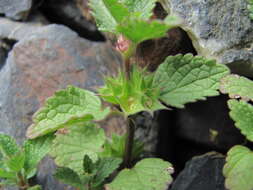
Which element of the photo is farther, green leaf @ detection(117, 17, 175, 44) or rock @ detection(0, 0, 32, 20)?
rock @ detection(0, 0, 32, 20)

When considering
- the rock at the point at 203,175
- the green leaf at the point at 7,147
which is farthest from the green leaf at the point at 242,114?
the green leaf at the point at 7,147

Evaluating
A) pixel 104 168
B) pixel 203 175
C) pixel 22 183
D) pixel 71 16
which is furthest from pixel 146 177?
pixel 71 16

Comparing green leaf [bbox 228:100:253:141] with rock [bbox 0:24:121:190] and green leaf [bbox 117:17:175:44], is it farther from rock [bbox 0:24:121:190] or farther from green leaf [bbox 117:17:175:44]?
rock [bbox 0:24:121:190]

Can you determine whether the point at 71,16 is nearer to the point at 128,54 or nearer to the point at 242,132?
the point at 128,54

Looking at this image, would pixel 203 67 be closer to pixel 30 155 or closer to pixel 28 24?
pixel 30 155

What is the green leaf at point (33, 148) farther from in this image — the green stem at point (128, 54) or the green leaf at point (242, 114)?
the green leaf at point (242, 114)

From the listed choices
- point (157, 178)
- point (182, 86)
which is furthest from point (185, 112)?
point (157, 178)

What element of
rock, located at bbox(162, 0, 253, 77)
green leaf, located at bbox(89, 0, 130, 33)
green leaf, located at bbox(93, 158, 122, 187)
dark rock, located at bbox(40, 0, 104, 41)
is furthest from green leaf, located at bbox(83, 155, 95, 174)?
dark rock, located at bbox(40, 0, 104, 41)
